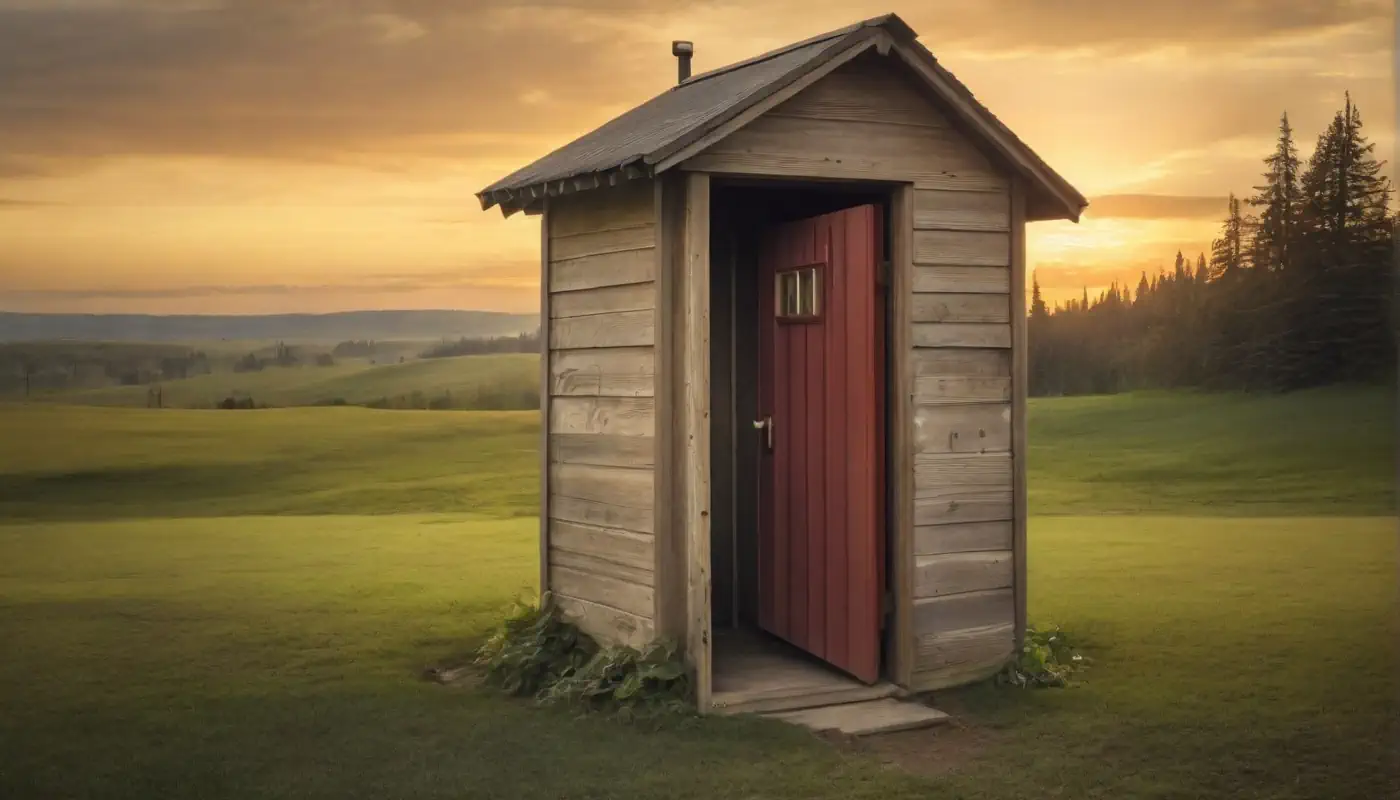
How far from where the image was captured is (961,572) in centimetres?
692

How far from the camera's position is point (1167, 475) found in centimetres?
1983

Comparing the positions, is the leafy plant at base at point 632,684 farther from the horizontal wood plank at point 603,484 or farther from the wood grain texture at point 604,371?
the wood grain texture at point 604,371

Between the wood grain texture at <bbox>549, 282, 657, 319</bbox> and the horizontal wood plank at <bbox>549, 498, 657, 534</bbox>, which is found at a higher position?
the wood grain texture at <bbox>549, 282, 657, 319</bbox>

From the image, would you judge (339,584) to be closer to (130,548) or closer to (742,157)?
(130,548)

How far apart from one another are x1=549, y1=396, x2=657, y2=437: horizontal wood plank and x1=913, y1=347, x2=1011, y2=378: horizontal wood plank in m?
1.48

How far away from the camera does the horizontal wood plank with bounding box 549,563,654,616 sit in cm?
665

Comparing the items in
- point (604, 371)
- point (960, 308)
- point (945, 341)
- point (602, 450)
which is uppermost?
point (960, 308)

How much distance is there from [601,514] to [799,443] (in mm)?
1237

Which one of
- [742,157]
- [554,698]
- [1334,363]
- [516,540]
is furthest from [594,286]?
[1334,363]

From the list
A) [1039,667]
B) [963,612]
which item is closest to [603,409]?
[963,612]

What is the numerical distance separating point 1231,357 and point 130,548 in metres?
21.2

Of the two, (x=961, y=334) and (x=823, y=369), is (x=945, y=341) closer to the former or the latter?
(x=961, y=334)

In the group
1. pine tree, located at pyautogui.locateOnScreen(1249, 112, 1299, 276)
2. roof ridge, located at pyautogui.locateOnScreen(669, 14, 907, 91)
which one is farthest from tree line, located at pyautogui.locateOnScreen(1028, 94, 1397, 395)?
roof ridge, located at pyautogui.locateOnScreen(669, 14, 907, 91)

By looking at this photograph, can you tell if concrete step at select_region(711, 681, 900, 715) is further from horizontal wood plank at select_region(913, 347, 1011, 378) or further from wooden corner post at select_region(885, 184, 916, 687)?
horizontal wood plank at select_region(913, 347, 1011, 378)
